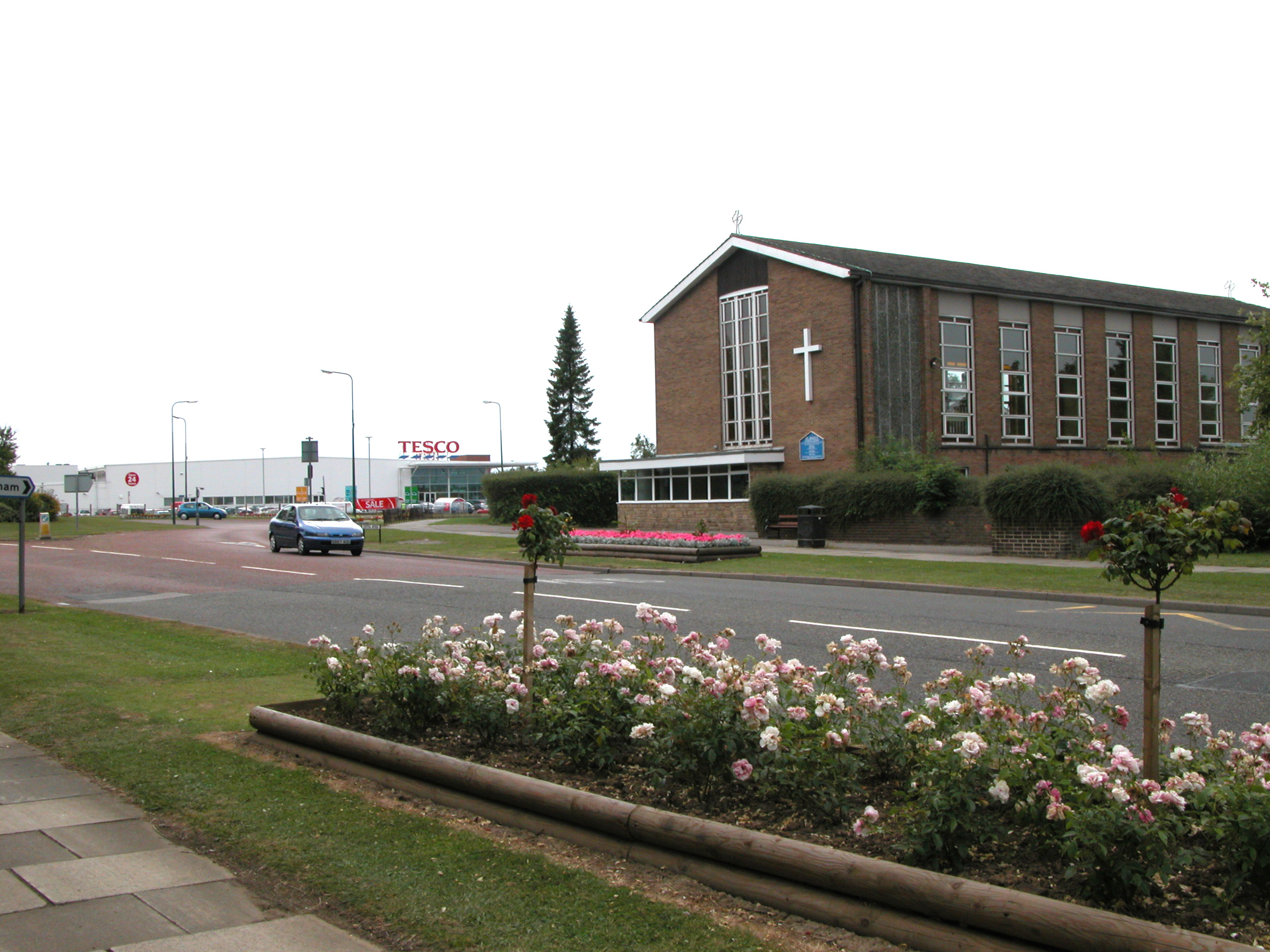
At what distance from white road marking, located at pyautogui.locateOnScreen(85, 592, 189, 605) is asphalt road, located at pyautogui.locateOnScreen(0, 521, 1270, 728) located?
76 millimetres

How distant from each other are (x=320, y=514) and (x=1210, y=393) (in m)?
37.2

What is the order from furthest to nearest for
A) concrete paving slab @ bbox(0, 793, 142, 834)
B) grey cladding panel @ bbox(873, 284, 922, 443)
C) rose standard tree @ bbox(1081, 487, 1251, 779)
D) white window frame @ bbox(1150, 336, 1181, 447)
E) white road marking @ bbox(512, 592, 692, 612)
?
white window frame @ bbox(1150, 336, 1181, 447), grey cladding panel @ bbox(873, 284, 922, 443), white road marking @ bbox(512, 592, 692, 612), concrete paving slab @ bbox(0, 793, 142, 834), rose standard tree @ bbox(1081, 487, 1251, 779)

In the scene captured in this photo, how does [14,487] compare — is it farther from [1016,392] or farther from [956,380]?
[1016,392]

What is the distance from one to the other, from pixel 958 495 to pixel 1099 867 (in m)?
28.6

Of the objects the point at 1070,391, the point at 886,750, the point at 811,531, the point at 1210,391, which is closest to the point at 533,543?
the point at 886,750

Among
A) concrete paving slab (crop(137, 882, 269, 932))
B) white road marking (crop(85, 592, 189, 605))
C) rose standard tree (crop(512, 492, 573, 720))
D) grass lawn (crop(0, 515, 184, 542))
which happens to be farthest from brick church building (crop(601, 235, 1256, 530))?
concrete paving slab (crop(137, 882, 269, 932))

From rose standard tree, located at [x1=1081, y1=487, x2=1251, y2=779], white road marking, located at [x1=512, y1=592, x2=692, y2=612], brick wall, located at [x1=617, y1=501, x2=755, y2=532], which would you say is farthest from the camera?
brick wall, located at [x1=617, y1=501, x2=755, y2=532]

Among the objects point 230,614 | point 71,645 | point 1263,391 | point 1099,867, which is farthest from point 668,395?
point 1099,867

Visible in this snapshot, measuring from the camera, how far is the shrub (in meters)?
26.4

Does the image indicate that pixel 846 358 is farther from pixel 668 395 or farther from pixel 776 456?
pixel 668 395

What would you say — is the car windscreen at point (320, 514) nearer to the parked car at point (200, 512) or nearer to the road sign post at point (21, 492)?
the road sign post at point (21, 492)

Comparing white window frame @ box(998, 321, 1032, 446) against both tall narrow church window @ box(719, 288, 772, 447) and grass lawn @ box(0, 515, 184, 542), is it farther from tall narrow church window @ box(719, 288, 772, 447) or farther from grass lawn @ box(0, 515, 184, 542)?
grass lawn @ box(0, 515, 184, 542)

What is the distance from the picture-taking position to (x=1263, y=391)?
30.9 metres

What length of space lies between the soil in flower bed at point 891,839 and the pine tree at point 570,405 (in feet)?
265
